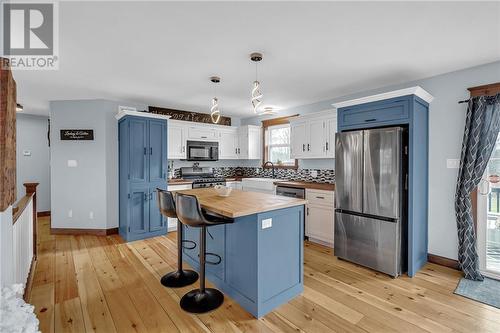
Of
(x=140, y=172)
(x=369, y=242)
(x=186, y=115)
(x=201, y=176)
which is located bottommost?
(x=369, y=242)

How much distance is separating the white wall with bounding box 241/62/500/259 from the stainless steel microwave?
391 centimetres

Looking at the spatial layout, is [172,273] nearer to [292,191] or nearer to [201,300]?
[201,300]

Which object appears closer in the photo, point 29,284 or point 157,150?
point 29,284

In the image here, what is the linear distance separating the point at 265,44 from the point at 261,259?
1998 millimetres

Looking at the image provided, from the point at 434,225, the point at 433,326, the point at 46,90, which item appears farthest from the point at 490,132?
the point at 46,90

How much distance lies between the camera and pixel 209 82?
11.8ft

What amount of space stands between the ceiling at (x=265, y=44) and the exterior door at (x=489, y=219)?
4.24 feet

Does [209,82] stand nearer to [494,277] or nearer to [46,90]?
[46,90]

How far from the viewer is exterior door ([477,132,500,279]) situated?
2.92 meters

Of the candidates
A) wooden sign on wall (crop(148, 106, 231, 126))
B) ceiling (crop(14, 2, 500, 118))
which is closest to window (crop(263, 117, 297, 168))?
wooden sign on wall (crop(148, 106, 231, 126))

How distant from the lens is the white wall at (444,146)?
3094mm

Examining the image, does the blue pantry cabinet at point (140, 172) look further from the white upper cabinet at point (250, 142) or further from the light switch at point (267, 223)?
the light switch at point (267, 223)

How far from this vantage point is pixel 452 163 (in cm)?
315

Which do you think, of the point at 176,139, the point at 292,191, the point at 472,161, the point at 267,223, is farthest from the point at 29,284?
the point at 472,161
